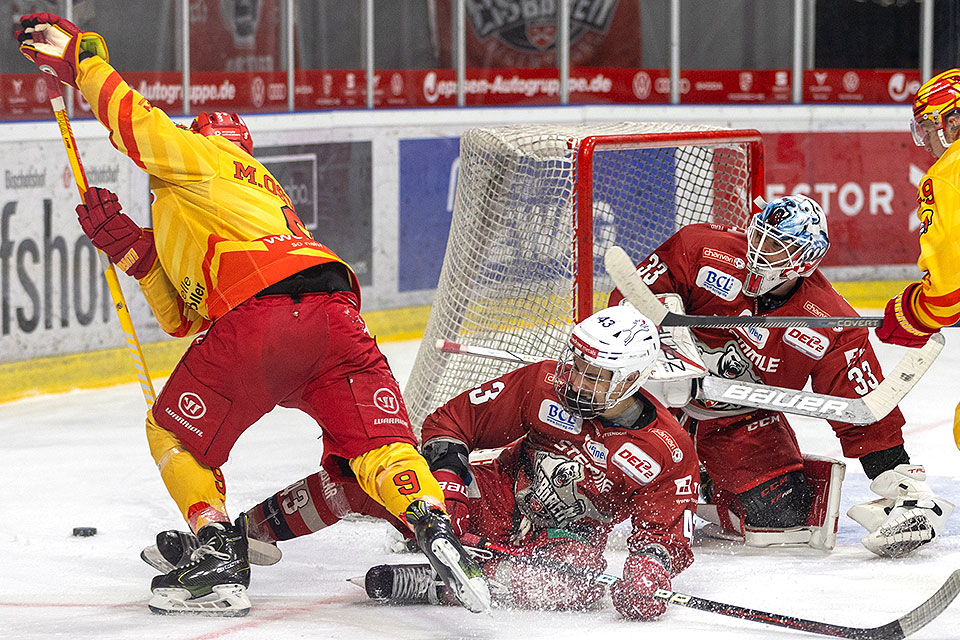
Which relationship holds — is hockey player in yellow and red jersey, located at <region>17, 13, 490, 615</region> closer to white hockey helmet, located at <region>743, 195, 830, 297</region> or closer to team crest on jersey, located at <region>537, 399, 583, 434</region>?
team crest on jersey, located at <region>537, 399, 583, 434</region>

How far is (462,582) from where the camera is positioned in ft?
10.1

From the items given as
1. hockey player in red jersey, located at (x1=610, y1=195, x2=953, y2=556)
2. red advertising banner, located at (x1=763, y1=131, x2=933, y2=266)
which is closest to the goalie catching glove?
hockey player in red jersey, located at (x1=610, y1=195, x2=953, y2=556)

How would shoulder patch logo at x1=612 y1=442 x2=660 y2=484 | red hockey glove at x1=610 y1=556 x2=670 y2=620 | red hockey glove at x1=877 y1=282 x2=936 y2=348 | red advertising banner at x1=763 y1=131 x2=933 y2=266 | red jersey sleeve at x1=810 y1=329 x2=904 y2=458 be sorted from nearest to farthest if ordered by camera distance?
red hockey glove at x1=610 y1=556 x2=670 y2=620
shoulder patch logo at x1=612 y1=442 x2=660 y2=484
red hockey glove at x1=877 y1=282 x2=936 y2=348
red jersey sleeve at x1=810 y1=329 x2=904 y2=458
red advertising banner at x1=763 y1=131 x2=933 y2=266

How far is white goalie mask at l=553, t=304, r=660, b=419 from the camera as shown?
3.44 m

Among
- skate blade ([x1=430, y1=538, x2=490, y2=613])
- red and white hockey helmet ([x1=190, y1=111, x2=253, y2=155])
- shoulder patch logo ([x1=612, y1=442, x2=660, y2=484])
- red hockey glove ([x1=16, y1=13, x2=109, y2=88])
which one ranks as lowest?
skate blade ([x1=430, y1=538, x2=490, y2=613])

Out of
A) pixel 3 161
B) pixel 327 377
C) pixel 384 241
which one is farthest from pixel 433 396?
pixel 384 241

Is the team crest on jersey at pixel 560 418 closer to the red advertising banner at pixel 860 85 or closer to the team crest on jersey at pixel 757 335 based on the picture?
the team crest on jersey at pixel 757 335

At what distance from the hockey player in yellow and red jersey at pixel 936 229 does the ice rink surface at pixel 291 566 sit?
0.52 meters

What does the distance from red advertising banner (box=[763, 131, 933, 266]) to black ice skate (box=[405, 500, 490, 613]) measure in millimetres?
5662

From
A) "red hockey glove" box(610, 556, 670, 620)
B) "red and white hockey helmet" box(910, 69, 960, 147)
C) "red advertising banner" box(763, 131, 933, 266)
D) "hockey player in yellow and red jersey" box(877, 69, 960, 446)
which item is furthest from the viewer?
"red advertising banner" box(763, 131, 933, 266)

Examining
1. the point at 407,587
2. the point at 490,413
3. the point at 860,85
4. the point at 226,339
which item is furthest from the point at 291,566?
the point at 860,85

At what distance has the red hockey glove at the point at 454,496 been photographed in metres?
3.55

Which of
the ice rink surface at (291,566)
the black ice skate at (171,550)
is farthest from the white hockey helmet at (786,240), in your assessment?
the black ice skate at (171,550)

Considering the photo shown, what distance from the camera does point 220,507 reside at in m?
3.46
